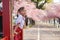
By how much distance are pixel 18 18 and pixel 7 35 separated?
24 centimetres

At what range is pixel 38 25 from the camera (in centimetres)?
259

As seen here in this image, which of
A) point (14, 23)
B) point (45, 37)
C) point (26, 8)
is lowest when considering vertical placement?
point (45, 37)

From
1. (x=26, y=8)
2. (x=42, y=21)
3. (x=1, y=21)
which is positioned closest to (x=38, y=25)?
(x=42, y=21)

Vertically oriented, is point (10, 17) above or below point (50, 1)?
below

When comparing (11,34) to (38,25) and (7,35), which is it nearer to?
(7,35)

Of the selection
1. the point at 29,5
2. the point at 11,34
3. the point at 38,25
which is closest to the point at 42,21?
the point at 38,25

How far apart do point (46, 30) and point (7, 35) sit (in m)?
0.47

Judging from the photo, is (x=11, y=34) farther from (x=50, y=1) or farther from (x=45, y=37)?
(x=50, y=1)

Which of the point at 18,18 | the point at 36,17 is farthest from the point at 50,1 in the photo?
the point at 18,18

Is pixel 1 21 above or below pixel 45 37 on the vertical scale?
above

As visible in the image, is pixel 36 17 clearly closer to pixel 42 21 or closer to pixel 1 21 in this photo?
pixel 42 21

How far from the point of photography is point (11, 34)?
2.61 metres

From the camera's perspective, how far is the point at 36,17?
2.59m

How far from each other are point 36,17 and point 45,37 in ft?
0.86
